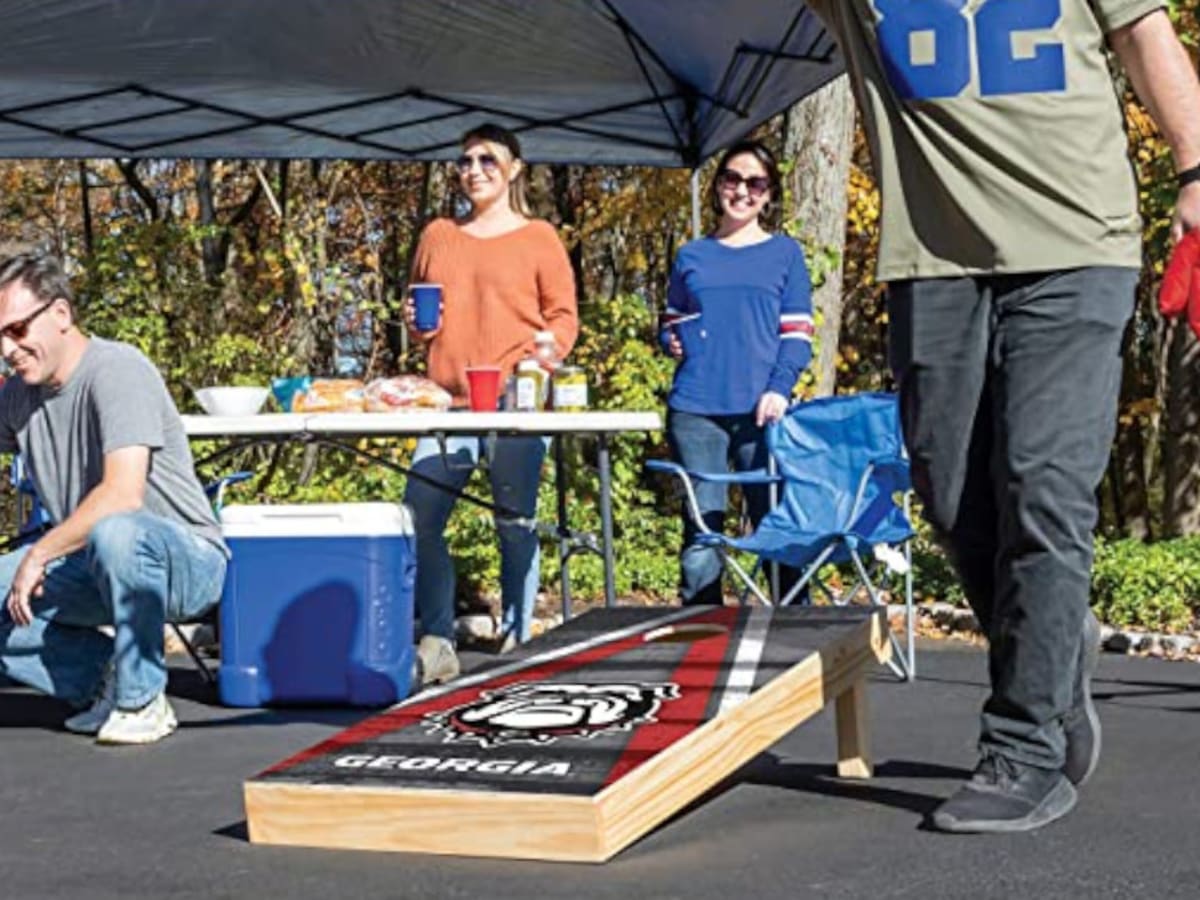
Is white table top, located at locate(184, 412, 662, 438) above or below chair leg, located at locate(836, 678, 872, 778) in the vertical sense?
above

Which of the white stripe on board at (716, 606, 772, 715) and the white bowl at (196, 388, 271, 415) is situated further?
the white bowl at (196, 388, 271, 415)

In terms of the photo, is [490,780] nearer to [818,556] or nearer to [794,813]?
[794,813]

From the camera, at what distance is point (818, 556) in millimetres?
6242

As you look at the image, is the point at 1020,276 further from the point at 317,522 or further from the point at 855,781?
the point at 317,522

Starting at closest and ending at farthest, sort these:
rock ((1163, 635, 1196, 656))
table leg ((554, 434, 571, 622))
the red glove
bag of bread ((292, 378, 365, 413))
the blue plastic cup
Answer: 1. the red glove
2. bag of bread ((292, 378, 365, 413))
3. the blue plastic cup
4. table leg ((554, 434, 571, 622))
5. rock ((1163, 635, 1196, 656))

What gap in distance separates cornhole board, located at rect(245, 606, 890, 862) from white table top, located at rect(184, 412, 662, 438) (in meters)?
1.29

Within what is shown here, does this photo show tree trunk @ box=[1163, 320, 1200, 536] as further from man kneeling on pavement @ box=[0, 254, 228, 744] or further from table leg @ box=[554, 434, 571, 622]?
man kneeling on pavement @ box=[0, 254, 228, 744]

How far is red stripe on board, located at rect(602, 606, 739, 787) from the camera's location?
3424 mm

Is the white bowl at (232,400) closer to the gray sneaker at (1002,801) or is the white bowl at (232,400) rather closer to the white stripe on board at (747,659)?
the white stripe on board at (747,659)

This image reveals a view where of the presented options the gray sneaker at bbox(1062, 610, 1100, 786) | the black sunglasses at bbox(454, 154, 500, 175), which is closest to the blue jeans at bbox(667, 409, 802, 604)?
the black sunglasses at bbox(454, 154, 500, 175)

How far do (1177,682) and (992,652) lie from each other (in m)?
2.76

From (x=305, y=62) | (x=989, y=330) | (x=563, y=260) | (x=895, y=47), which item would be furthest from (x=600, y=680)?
(x=305, y=62)

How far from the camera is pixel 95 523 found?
4836 mm

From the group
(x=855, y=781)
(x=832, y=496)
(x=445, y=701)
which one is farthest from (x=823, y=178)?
(x=445, y=701)
